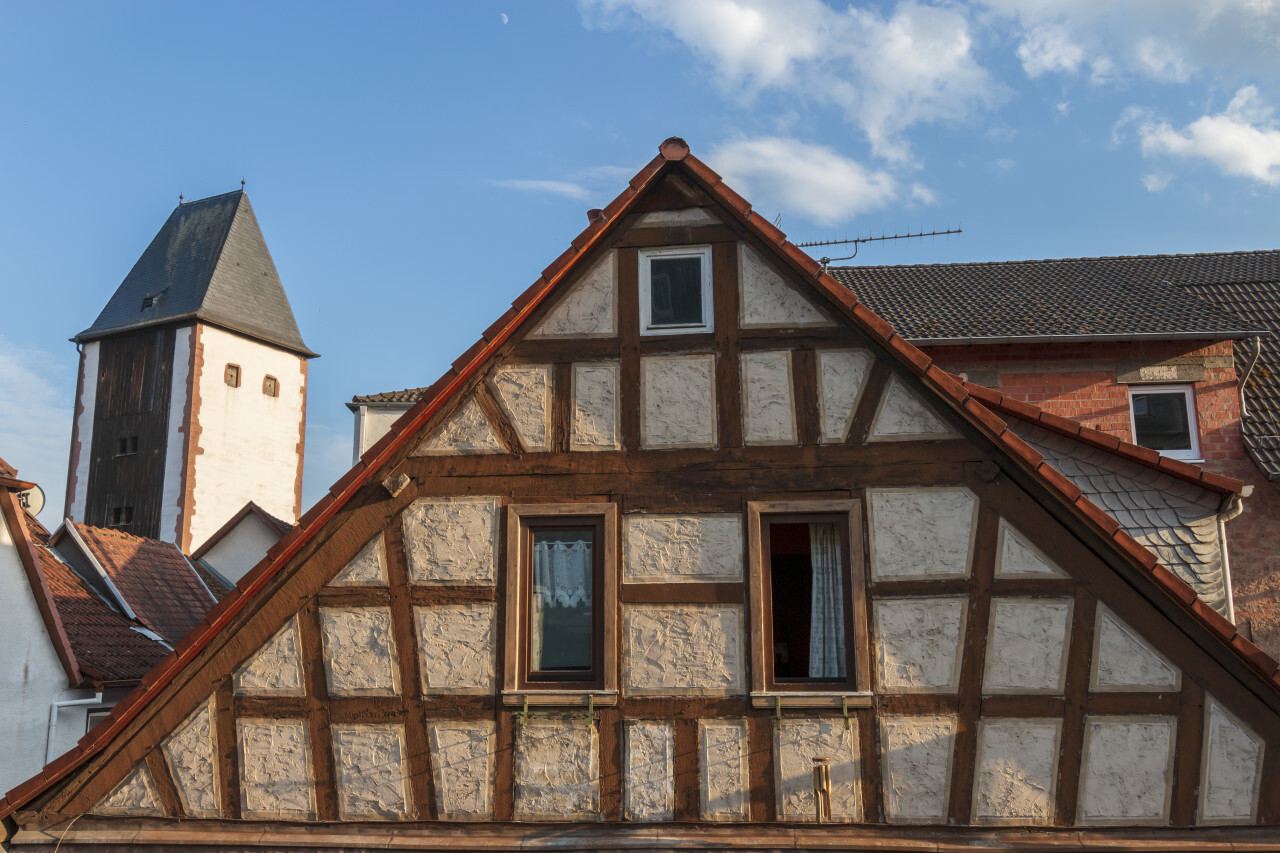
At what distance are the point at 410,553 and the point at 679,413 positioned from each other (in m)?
2.27

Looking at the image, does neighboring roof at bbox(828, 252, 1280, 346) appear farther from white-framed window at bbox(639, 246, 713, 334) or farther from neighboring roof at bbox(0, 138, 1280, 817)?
white-framed window at bbox(639, 246, 713, 334)

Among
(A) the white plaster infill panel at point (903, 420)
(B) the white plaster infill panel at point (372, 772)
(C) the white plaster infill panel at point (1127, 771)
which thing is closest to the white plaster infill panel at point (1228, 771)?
(C) the white plaster infill panel at point (1127, 771)

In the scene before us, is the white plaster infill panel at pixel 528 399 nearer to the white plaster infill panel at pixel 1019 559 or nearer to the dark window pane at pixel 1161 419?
the white plaster infill panel at pixel 1019 559

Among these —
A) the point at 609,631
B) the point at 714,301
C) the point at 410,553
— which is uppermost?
the point at 714,301

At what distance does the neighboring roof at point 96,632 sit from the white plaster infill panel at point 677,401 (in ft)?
24.6

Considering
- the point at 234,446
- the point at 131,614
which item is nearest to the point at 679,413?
the point at 131,614

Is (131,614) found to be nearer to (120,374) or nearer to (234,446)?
(234,446)

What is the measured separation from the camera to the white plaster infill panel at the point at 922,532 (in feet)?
23.7

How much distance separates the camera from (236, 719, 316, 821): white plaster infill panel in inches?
290

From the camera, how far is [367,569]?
764cm

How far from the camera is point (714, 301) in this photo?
7902mm

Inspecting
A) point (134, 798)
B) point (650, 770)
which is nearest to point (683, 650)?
point (650, 770)

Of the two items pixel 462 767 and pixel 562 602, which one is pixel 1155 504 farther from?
pixel 462 767

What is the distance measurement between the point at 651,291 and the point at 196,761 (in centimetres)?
486
